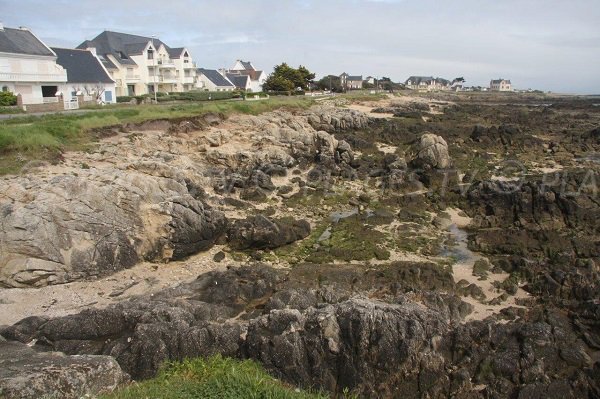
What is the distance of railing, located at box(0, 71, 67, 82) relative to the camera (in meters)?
37.2

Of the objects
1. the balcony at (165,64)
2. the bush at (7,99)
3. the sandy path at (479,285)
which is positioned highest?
the balcony at (165,64)

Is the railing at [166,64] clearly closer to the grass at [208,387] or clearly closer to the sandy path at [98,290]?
the sandy path at [98,290]

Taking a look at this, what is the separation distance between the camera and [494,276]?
14828 mm

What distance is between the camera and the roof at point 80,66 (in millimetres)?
45094

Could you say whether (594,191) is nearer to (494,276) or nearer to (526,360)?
(494,276)

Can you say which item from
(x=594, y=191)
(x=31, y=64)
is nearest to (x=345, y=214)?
(x=594, y=191)

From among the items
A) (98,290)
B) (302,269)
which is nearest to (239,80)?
(302,269)

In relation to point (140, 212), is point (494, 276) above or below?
below

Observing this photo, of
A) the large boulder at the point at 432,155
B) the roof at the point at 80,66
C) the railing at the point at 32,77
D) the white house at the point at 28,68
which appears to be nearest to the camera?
the large boulder at the point at 432,155

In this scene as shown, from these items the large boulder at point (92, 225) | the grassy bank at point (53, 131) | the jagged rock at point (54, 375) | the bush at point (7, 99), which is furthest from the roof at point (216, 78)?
the jagged rock at point (54, 375)

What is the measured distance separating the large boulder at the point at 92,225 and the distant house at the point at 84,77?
31.4 meters

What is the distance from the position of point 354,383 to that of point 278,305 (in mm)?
3202

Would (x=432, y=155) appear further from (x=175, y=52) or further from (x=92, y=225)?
(x=175, y=52)

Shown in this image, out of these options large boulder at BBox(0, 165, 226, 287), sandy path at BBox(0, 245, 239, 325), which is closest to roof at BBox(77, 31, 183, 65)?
large boulder at BBox(0, 165, 226, 287)
